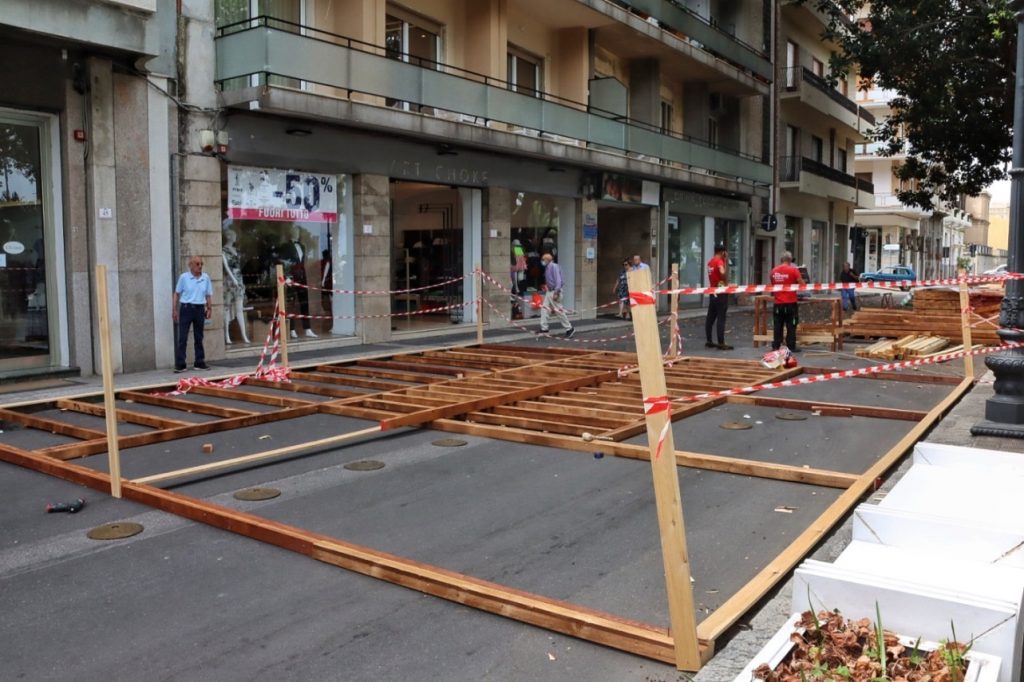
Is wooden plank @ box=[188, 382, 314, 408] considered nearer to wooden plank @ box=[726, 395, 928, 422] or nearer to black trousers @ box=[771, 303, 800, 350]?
wooden plank @ box=[726, 395, 928, 422]

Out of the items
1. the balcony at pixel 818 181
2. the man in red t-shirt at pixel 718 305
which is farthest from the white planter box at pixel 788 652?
the balcony at pixel 818 181

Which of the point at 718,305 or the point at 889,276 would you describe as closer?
the point at 718,305

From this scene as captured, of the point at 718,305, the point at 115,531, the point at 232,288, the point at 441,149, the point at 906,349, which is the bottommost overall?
the point at 115,531

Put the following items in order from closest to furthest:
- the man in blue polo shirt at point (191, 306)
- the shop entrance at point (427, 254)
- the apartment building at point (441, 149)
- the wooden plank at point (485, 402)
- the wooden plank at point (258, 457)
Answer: the wooden plank at point (258, 457) < the wooden plank at point (485, 402) < the man in blue polo shirt at point (191, 306) < the apartment building at point (441, 149) < the shop entrance at point (427, 254)

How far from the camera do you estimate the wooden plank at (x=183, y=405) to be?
9.35 meters

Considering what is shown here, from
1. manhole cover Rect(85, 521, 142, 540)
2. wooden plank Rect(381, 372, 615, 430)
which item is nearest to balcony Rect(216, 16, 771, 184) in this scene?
wooden plank Rect(381, 372, 615, 430)

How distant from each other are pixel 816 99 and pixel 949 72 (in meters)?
14.9

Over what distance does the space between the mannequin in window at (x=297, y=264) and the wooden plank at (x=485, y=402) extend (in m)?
7.39

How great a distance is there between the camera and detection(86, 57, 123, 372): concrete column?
12812 mm

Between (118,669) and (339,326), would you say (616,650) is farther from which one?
(339,326)

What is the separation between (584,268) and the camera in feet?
80.5

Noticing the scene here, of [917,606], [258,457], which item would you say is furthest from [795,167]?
[917,606]

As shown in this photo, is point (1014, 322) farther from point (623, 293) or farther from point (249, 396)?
point (623, 293)

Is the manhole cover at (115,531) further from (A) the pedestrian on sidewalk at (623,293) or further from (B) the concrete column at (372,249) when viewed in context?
(A) the pedestrian on sidewalk at (623,293)
